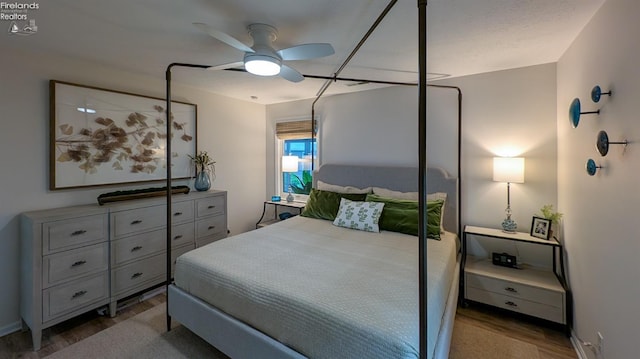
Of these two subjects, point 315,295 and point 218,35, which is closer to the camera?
point 315,295

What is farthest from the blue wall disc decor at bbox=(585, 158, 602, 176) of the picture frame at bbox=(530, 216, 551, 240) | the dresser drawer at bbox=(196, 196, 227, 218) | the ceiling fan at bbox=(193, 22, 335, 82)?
the dresser drawer at bbox=(196, 196, 227, 218)

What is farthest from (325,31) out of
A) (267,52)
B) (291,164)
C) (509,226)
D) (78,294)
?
(78,294)

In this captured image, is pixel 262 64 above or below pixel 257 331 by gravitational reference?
above

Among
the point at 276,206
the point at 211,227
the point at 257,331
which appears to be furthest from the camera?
the point at 276,206

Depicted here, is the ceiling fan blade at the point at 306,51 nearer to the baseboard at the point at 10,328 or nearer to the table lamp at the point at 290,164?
the table lamp at the point at 290,164

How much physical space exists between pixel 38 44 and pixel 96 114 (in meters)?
0.68

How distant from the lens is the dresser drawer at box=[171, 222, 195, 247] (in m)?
3.04

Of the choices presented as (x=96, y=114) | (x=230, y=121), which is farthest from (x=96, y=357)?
(x=230, y=121)

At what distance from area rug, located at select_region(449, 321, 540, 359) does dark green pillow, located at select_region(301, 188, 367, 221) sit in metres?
1.62

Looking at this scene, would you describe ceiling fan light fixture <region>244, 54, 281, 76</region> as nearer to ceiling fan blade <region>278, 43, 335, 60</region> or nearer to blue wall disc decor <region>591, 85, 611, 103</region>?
ceiling fan blade <region>278, 43, 335, 60</region>

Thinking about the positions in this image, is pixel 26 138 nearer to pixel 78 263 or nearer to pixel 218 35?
pixel 78 263

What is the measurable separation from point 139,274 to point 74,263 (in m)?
0.57

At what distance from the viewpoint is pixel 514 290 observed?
7.89 feet

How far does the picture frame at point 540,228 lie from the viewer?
2.52 metres
